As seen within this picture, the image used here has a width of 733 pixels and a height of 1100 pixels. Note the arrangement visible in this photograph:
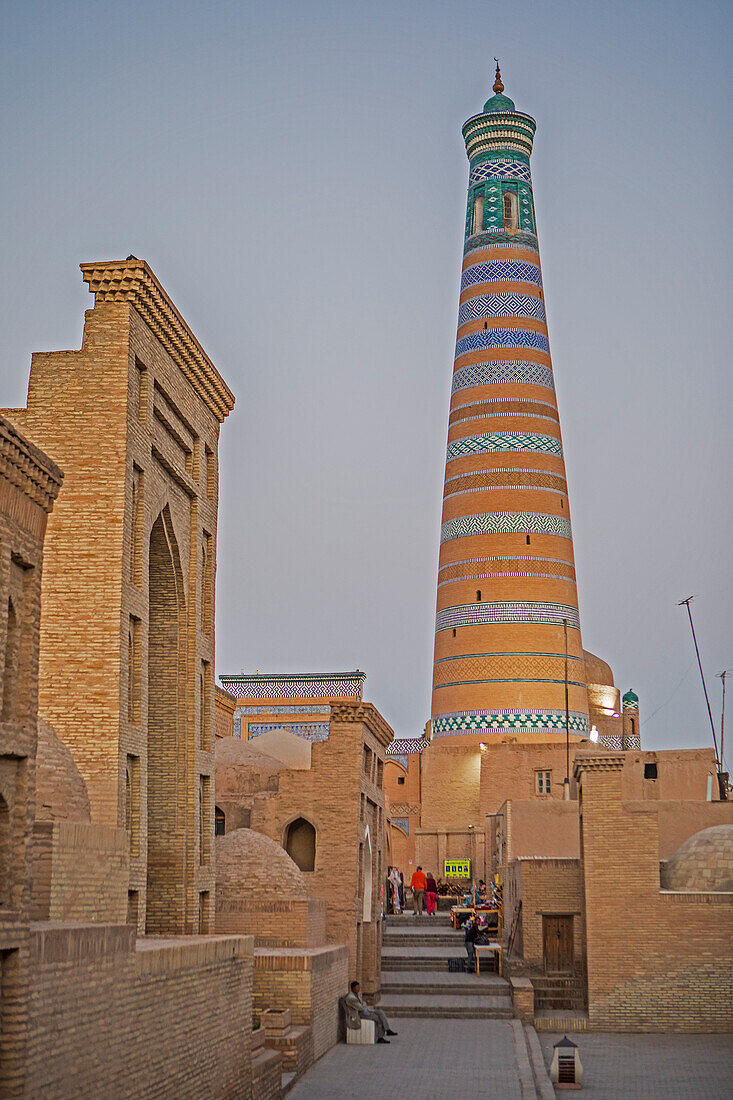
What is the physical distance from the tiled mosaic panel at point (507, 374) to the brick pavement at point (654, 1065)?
17413mm

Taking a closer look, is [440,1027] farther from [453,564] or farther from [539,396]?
[539,396]

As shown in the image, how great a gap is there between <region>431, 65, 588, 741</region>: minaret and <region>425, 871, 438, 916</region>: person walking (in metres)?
3.73

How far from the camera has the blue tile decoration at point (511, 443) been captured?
29.7 meters

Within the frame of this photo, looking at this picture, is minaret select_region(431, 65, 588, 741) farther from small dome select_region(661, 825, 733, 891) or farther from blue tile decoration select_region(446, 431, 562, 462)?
small dome select_region(661, 825, 733, 891)

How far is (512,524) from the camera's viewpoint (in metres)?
29.3

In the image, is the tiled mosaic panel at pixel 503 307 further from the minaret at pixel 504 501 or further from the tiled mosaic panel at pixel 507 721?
the tiled mosaic panel at pixel 507 721

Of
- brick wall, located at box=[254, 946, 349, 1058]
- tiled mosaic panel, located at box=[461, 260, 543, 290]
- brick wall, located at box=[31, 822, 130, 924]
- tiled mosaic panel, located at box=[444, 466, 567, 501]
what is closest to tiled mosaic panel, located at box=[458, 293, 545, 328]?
tiled mosaic panel, located at box=[461, 260, 543, 290]

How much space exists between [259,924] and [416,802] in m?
15.9

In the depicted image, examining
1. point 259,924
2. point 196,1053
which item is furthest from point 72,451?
point 259,924

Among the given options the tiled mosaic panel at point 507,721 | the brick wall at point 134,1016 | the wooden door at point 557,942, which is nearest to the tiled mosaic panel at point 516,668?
the tiled mosaic panel at point 507,721

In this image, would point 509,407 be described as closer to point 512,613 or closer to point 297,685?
point 512,613

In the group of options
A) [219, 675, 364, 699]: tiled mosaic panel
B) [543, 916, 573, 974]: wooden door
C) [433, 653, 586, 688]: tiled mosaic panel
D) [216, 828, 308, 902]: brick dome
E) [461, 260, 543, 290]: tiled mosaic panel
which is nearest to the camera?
[216, 828, 308, 902]: brick dome

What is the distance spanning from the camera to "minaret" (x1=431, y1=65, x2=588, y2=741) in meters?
28.8

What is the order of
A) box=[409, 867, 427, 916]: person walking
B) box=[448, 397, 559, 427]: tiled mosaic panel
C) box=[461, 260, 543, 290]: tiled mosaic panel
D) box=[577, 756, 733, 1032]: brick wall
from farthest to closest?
1. box=[461, 260, 543, 290]: tiled mosaic panel
2. box=[448, 397, 559, 427]: tiled mosaic panel
3. box=[409, 867, 427, 916]: person walking
4. box=[577, 756, 733, 1032]: brick wall
